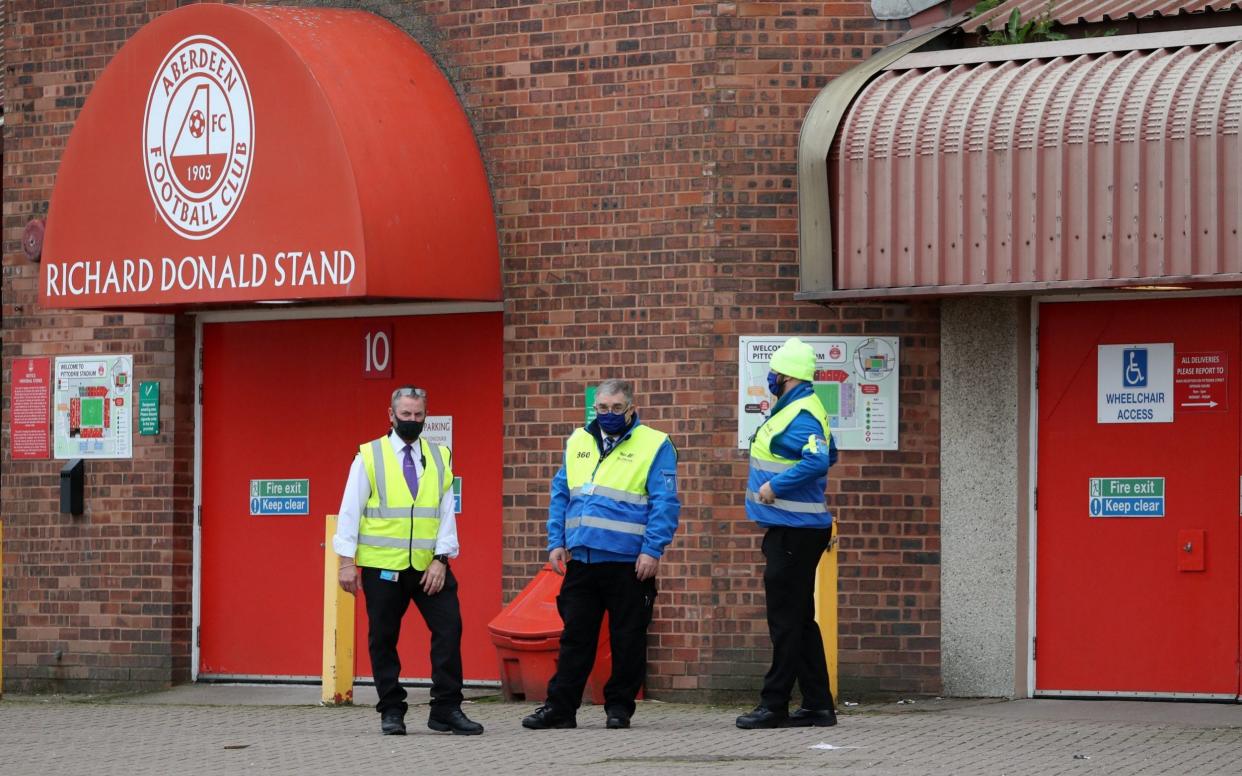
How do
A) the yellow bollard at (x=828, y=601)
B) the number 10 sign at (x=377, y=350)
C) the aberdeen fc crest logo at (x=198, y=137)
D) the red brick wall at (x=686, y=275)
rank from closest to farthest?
the yellow bollard at (x=828, y=601), the red brick wall at (x=686, y=275), the aberdeen fc crest logo at (x=198, y=137), the number 10 sign at (x=377, y=350)

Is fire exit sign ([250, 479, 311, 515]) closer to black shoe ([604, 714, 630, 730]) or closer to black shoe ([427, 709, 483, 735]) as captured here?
black shoe ([427, 709, 483, 735])

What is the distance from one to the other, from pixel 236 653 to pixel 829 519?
4893 mm

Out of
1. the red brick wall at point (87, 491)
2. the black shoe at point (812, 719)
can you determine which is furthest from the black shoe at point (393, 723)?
the red brick wall at point (87, 491)

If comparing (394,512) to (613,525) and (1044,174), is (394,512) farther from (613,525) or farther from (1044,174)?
(1044,174)

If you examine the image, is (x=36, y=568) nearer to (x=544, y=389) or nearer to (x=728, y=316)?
(x=544, y=389)

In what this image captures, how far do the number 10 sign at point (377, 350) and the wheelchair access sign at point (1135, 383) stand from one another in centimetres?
440

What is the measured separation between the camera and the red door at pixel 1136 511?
10.7 meters

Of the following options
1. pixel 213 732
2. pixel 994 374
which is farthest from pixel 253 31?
pixel 994 374

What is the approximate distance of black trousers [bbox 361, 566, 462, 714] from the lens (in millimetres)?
9641

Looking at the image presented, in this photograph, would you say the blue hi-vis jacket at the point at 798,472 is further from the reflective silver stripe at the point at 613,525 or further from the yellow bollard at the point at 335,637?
the yellow bollard at the point at 335,637

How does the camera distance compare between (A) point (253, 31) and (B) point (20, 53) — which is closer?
(A) point (253, 31)

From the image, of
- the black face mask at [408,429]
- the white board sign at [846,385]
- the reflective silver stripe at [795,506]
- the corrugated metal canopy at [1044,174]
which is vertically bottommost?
the reflective silver stripe at [795,506]

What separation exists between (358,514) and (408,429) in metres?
0.49

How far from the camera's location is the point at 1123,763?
331 inches
